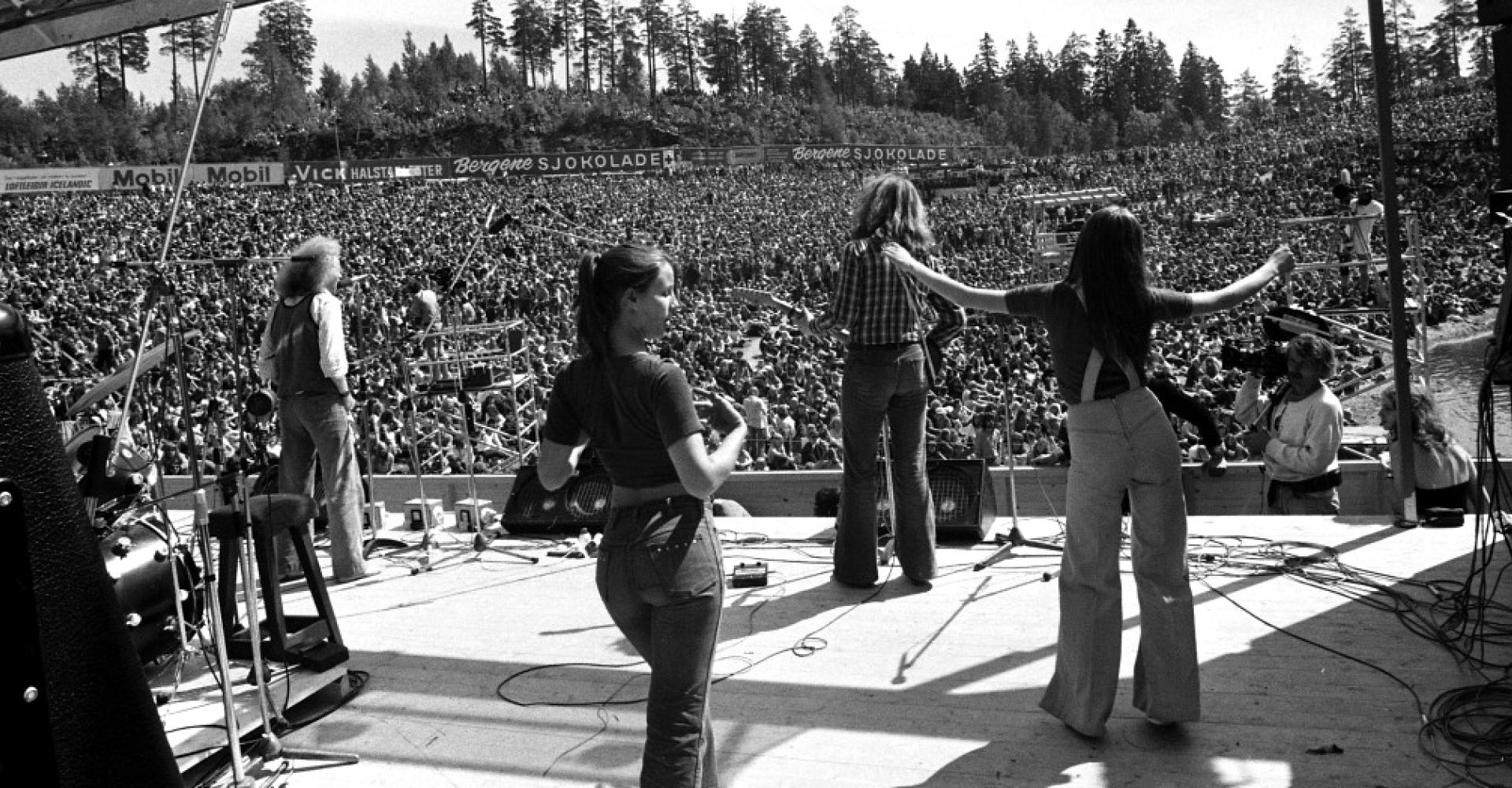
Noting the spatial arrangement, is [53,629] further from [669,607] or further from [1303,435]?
[1303,435]

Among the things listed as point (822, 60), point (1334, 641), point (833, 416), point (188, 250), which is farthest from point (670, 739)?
point (822, 60)

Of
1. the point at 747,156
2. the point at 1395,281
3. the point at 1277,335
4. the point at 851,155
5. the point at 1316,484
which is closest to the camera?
the point at 1395,281

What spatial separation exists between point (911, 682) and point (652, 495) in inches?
61.3

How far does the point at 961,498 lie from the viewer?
5.28 m

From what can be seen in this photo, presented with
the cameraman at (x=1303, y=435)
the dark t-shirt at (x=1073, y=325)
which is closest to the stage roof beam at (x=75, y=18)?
the dark t-shirt at (x=1073, y=325)

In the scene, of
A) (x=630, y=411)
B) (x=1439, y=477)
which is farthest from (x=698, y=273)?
(x=1439, y=477)

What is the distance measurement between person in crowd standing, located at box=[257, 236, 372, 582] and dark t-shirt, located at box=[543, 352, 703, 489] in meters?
2.85

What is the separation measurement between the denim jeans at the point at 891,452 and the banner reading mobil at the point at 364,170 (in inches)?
1674

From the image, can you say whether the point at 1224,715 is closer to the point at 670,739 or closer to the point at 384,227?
the point at 670,739

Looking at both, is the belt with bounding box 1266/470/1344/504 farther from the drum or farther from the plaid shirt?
the drum

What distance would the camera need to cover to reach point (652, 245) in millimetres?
2359

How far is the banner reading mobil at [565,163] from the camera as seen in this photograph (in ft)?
149

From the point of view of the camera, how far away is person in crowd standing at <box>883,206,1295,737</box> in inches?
107

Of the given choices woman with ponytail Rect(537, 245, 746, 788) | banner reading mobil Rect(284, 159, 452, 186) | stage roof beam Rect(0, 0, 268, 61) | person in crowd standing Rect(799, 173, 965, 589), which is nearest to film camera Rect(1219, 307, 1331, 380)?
person in crowd standing Rect(799, 173, 965, 589)
